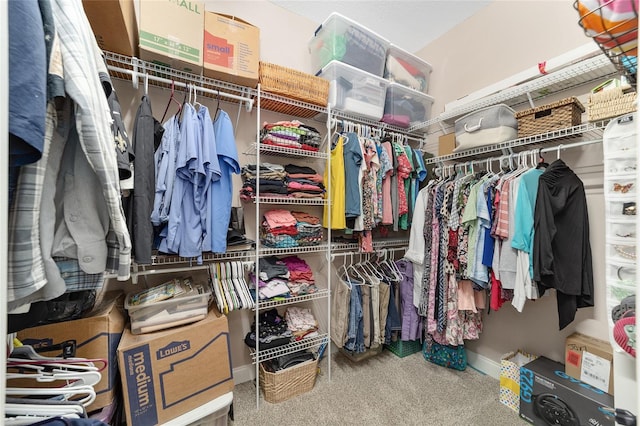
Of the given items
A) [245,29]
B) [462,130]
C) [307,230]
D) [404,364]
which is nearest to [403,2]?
[462,130]

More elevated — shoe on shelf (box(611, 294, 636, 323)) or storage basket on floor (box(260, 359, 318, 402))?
shoe on shelf (box(611, 294, 636, 323))

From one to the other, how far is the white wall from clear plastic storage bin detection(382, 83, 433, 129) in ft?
0.60

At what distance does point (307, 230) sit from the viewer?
1.85m

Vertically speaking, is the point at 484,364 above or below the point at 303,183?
below

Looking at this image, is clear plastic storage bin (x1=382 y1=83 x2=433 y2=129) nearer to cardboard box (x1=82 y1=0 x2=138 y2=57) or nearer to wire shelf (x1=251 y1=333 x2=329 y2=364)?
cardboard box (x1=82 y1=0 x2=138 y2=57)

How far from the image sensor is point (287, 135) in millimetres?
1746

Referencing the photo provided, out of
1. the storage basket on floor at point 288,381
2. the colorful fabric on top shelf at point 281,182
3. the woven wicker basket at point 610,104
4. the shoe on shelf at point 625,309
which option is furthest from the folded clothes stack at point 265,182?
the woven wicker basket at point 610,104

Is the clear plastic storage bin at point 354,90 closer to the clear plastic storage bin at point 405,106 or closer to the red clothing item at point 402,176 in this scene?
the clear plastic storage bin at point 405,106

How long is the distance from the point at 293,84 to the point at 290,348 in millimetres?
1747

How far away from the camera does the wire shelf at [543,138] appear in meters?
1.35

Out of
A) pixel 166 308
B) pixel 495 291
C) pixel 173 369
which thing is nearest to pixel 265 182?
pixel 166 308

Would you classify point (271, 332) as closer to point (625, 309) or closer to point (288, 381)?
point (288, 381)

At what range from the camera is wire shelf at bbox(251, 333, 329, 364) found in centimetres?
162

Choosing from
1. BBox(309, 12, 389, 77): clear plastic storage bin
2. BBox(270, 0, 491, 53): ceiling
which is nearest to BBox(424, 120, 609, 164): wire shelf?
BBox(309, 12, 389, 77): clear plastic storage bin
